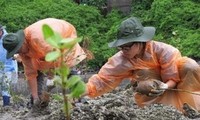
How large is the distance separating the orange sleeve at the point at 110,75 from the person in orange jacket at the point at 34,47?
76 cm

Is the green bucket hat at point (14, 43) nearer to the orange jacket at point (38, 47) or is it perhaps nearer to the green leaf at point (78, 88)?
the orange jacket at point (38, 47)

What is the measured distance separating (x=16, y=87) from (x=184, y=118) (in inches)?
178

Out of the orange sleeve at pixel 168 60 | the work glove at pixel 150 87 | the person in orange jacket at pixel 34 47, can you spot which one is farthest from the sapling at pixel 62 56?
the person in orange jacket at pixel 34 47

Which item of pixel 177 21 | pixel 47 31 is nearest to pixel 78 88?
pixel 47 31

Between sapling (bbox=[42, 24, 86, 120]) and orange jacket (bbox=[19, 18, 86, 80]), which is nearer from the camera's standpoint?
sapling (bbox=[42, 24, 86, 120])

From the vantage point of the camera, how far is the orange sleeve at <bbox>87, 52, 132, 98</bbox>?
187 inches

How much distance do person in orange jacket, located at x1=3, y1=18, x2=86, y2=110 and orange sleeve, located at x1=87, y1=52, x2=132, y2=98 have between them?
2.49ft

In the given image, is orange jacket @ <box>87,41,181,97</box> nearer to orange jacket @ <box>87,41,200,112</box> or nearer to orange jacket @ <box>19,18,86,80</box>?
orange jacket @ <box>87,41,200,112</box>

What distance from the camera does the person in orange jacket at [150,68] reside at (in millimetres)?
4574

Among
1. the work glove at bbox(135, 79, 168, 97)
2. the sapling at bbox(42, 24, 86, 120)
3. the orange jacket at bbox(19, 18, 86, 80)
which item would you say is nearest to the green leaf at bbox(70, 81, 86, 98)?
the sapling at bbox(42, 24, 86, 120)

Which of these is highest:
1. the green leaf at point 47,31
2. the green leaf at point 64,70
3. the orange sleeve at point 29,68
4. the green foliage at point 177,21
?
the green leaf at point 47,31

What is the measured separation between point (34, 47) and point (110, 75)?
1381 mm

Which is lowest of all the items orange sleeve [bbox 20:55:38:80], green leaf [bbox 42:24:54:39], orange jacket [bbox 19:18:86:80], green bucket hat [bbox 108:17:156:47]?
orange sleeve [bbox 20:55:38:80]

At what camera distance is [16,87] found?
8.64 meters
